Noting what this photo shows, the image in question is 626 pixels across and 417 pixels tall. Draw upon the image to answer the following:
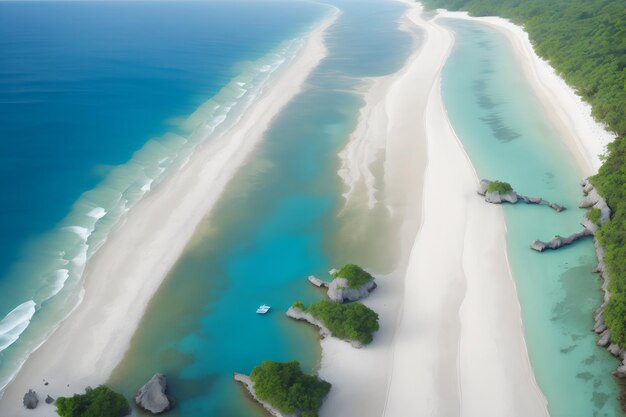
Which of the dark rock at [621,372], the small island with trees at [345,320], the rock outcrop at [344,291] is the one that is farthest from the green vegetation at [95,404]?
the dark rock at [621,372]

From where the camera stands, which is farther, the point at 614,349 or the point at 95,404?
the point at 614,349

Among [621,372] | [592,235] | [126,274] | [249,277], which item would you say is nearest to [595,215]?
[592,235]

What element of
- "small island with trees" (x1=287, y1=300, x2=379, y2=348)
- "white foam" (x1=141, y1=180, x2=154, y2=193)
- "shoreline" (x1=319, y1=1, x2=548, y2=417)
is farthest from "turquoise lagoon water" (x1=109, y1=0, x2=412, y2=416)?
"white foam" (x1=141, y1=180, x2=154, y2=193)

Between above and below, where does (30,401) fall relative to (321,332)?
above

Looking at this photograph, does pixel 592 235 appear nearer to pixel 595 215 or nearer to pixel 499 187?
pixel 595 215

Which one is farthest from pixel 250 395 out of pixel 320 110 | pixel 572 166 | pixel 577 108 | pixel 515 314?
pixel 577 108

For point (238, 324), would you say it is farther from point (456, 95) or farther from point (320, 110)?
point (456, 95)

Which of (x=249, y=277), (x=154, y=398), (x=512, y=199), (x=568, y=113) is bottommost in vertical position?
(x=249, y=277)
